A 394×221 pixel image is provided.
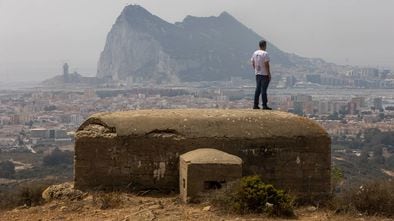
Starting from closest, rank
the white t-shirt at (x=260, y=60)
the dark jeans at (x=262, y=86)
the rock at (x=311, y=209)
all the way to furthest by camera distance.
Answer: the rock at (x=311, y=209), the white t-shirt at (x=260, y=60), the dark jeans at (x=262, y=86)

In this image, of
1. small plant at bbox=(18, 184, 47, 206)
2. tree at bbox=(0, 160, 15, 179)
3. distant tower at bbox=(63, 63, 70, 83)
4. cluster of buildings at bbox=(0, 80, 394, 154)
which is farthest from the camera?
distant tower at bbox=(63, 63, 70, 83)

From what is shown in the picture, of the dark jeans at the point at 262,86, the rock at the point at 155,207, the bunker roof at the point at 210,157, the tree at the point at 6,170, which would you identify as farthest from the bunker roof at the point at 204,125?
the tree at the point at 6,170

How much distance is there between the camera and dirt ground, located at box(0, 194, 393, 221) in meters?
8.16

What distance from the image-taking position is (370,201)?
9031 mm

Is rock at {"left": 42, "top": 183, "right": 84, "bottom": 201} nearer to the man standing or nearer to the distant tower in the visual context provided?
the man standing

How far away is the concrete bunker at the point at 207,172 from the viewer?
8.84m

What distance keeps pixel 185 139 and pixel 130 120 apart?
38.8 inches

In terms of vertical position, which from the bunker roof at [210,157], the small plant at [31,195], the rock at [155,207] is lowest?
the small plant at [31,195]

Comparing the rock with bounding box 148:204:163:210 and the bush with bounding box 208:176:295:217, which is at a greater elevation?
the bush with bounding box 208:176:295:217

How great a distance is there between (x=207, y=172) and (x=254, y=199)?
882mm

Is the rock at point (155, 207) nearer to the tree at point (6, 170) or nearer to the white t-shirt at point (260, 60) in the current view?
the white t-shirt at point (260, 60)

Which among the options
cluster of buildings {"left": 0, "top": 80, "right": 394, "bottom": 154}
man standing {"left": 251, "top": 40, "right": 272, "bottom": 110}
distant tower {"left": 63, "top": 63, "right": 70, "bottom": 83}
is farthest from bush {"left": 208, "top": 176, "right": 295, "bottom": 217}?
distant tower {"left": 63, "top": 63, "right": 70, "bottom": 83}

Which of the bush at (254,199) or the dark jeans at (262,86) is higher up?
the dark jeans at (262,86)

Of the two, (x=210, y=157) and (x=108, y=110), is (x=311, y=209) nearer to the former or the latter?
(x=210, y=157)
